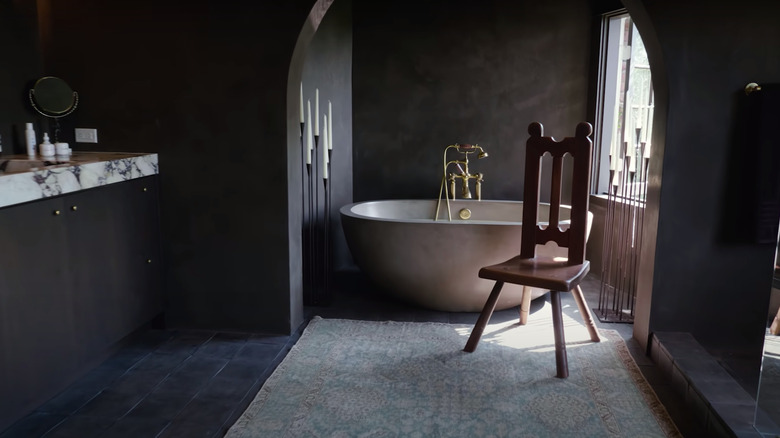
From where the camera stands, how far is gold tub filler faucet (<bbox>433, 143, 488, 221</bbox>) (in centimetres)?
431

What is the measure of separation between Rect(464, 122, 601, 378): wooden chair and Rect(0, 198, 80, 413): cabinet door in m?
1.79

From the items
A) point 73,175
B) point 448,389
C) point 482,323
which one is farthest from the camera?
point 482,323

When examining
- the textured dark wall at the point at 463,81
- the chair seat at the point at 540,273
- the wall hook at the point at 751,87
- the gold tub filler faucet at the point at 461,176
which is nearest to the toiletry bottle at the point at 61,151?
the chair seat at the point at 540,273

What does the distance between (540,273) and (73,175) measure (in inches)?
80.2

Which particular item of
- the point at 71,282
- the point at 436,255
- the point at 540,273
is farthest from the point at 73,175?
the point at 540,273

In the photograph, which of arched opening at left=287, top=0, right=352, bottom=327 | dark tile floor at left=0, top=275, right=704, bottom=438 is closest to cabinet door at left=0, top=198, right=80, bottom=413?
dark tile floor at left=0, top=275, right=704, bottom=438

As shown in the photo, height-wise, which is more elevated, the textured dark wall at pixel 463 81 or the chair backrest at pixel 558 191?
the textured dark wall at pixel 463 81

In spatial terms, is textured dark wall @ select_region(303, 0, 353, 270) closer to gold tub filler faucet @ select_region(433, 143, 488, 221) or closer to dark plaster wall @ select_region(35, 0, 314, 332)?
gold tub filler faucet @ select_region(433, 143, 488, 221)

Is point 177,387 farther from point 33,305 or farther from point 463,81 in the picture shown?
point 463,81

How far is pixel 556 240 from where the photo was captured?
9.92ft

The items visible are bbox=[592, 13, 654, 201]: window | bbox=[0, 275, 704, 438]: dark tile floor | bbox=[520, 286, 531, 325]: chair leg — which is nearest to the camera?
bbox=[0, 275, 704, 438]: dark tile floor

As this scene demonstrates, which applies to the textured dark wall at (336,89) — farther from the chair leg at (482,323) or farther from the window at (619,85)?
the window at (619,85)

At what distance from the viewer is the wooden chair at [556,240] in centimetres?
268

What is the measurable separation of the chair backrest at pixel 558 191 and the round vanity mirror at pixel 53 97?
2324 mm
